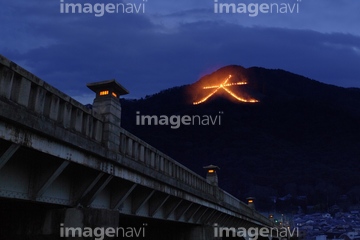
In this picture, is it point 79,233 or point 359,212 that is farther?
point 359,212

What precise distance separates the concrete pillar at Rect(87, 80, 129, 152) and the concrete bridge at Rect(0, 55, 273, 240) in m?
0.03

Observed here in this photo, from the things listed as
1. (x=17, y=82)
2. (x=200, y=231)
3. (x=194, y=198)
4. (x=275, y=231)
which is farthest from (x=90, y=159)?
(x=275, y=231)

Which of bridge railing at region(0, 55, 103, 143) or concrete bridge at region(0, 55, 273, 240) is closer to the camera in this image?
bridge railing at region(0, 55, 103, 143)

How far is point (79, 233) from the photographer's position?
10328 mm

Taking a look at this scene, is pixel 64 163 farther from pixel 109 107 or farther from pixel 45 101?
pixel 109 107

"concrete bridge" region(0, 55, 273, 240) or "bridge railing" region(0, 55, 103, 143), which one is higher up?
"bridge railing" region(0, 55, 103, 143)

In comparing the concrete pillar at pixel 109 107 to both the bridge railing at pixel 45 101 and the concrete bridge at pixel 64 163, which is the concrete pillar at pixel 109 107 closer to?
the concrete bridge at pixel 64 163

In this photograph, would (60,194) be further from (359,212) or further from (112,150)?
(359,212)

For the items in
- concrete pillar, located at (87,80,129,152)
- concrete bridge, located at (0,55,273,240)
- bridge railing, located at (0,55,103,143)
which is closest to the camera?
bridge railing, located at (0,55,103,143)

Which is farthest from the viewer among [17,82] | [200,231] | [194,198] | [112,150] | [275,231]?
[275,231]

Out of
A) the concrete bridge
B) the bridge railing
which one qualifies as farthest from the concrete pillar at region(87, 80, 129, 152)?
the bridge railing

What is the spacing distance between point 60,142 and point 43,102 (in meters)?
1.09

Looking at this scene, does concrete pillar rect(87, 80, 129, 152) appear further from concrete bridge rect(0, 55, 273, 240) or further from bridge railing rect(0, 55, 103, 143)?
bridge railing rect(0, 55, 103, 143)

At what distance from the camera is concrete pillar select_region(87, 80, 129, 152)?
11.9m
